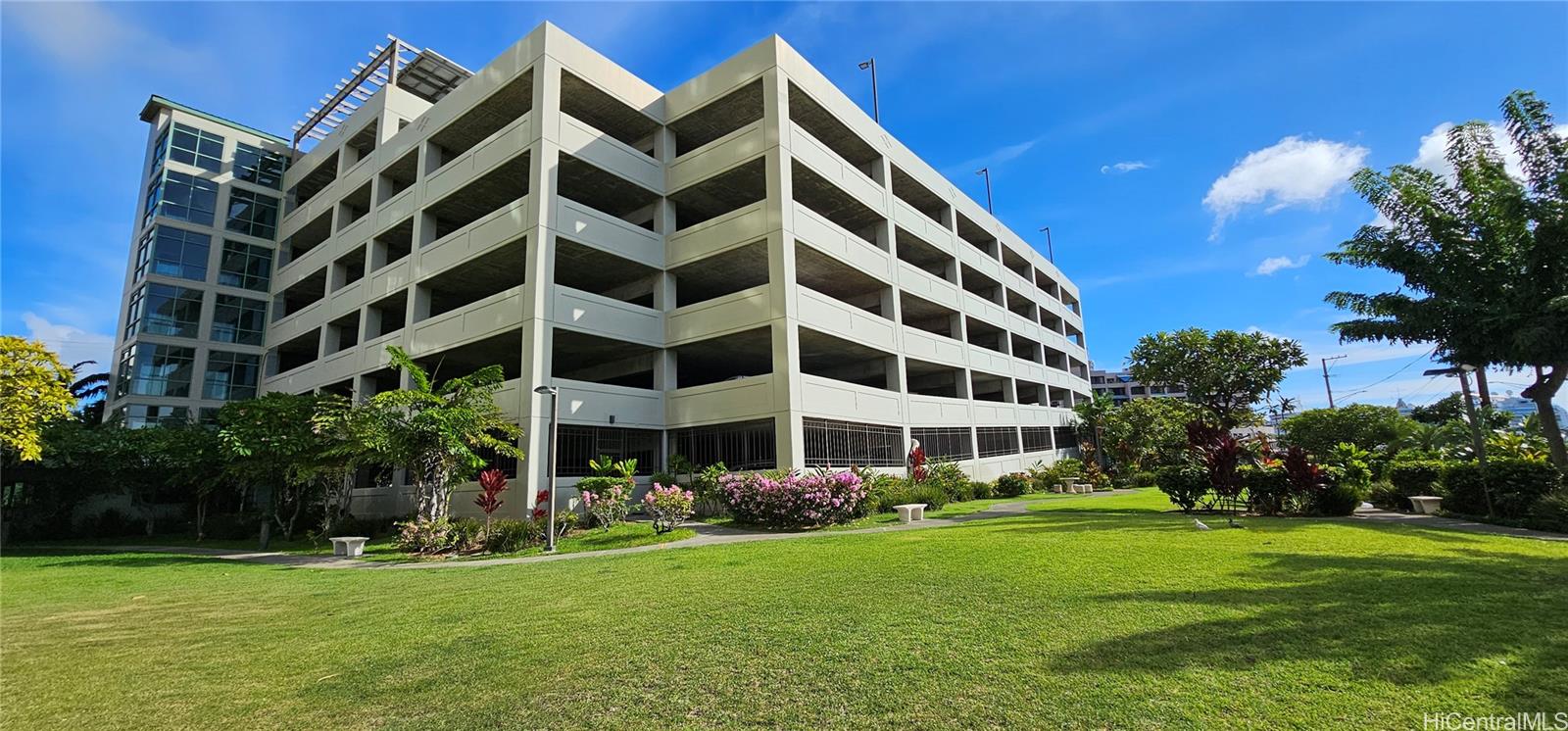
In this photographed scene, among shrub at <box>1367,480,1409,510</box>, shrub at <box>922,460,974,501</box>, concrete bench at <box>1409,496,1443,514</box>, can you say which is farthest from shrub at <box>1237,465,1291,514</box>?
shrub at <box>922,460,974,501</box>

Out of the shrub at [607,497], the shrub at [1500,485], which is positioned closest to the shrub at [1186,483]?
the shrub at [1500,485]

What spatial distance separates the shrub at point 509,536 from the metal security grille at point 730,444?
7.41m

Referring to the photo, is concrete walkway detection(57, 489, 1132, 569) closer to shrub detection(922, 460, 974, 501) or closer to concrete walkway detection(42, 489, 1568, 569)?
concrete walkway detection(42, 489, 1568, 569)

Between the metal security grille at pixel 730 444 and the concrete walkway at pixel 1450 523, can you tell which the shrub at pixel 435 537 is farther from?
the concrete walkway at pixel 1450 523

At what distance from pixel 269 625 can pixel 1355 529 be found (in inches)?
613

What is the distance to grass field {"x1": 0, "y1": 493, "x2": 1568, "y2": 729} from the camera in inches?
149

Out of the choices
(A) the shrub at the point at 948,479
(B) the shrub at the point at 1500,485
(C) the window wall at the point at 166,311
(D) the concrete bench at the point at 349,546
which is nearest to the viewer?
(B) the shrub at the point at 1500,485

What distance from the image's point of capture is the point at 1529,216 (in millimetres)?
13922

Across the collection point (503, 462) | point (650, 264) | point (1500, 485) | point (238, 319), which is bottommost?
point (1500, 485)

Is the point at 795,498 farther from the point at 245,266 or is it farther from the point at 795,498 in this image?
the point at 245,266

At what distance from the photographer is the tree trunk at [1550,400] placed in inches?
536

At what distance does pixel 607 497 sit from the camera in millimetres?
17484

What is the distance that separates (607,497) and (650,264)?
952 centimetres

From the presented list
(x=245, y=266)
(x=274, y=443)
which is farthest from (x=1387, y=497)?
(x=245, y=266)
